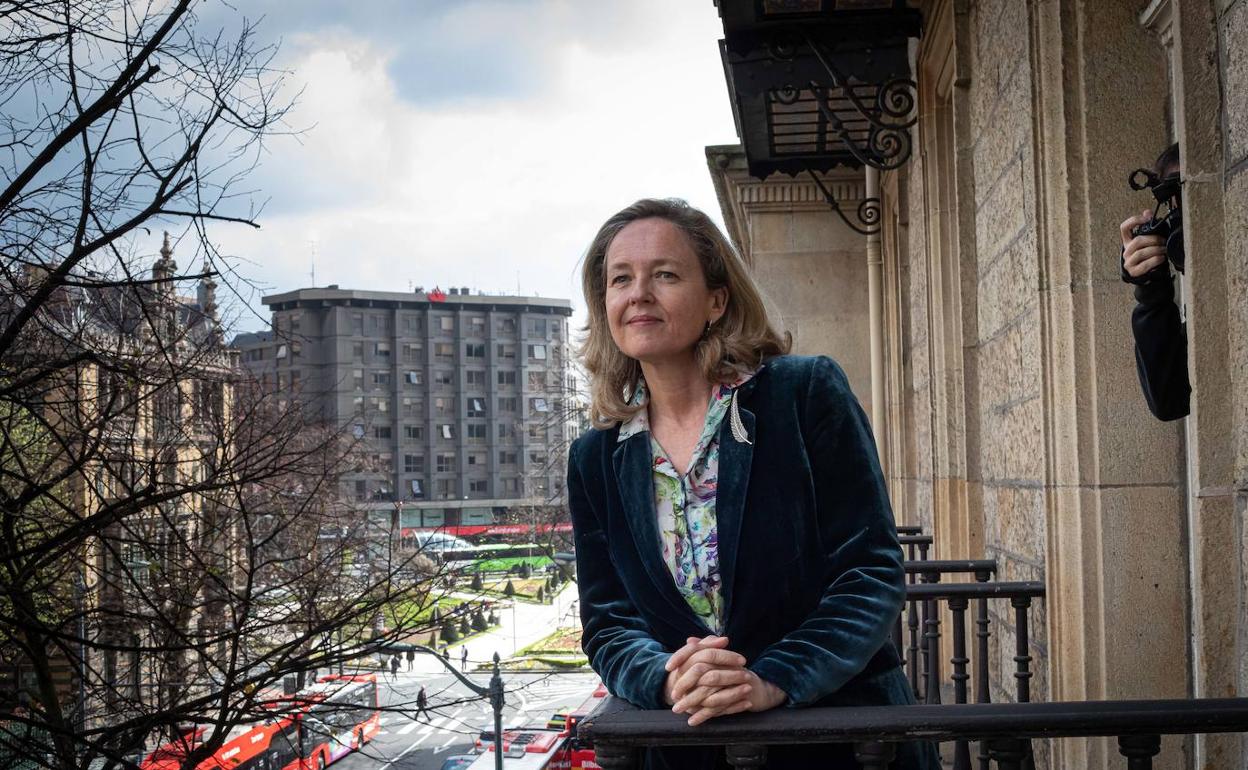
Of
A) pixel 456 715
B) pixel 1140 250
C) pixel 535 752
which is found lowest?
pixel 456 715

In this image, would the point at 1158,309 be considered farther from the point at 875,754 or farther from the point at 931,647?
the point at 931,647

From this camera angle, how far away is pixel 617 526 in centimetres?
212

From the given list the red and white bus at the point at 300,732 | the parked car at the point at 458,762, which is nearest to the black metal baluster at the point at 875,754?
the red and white bus at the point at 300,732

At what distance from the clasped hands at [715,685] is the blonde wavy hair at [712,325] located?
50 cm

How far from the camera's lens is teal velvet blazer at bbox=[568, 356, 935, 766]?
1.89m

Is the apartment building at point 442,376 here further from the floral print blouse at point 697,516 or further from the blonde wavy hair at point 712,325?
the floral print blouse at point 697,516

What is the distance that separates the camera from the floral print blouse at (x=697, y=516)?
6.68ft

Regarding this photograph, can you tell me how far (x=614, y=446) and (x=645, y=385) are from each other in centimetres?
15

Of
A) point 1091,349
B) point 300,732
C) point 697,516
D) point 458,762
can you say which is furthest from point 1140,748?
point 458,762

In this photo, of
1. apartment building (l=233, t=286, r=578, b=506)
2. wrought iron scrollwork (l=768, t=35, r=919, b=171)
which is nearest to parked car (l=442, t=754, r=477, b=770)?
wrought iron scrollwork (l=768, t=35, r=919, b=171)

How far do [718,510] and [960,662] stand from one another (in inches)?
84.2

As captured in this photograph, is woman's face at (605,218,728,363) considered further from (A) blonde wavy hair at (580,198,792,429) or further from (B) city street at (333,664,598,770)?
(B) city street at (333,664,598,770)


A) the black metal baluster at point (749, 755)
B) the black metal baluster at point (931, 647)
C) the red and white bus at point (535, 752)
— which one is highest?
the black metal baluster at point (749, 755)

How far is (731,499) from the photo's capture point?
1982 mm
